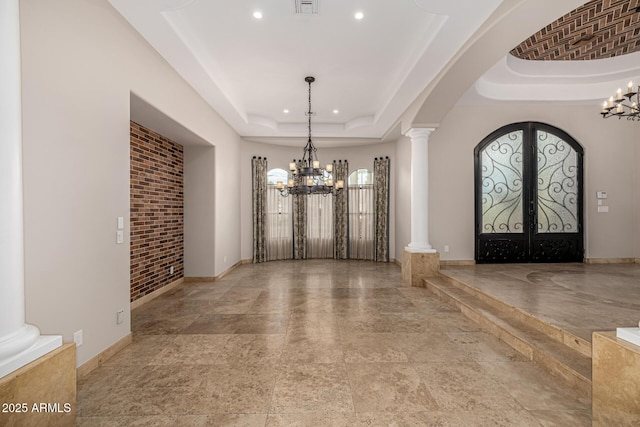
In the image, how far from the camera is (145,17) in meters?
2.97

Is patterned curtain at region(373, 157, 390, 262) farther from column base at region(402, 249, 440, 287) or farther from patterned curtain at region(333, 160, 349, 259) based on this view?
column base at region(402, 249, 440, 287)

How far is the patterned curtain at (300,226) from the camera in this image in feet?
27.6

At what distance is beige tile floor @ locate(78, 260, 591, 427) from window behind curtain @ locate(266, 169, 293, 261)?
13.3 feet

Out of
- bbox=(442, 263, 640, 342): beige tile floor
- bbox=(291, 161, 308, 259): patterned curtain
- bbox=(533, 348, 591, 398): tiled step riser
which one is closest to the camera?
bbox=(533, 348, 591, 398): tiled step riser

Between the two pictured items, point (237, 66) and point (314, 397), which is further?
point (237, 66)

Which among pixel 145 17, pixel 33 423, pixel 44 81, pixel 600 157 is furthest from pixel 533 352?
pixel 600 157

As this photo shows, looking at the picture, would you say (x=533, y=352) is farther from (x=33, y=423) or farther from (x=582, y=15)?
(x=582, y=15)

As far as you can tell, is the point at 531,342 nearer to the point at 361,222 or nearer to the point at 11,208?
the point at 11,208

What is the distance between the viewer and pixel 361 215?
835 cm

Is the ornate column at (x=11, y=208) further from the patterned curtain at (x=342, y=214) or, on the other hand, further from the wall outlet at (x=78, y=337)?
the patterned curtain at (x=342, y=214)

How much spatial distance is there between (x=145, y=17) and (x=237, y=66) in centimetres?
155

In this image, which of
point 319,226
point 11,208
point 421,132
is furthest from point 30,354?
point 319,226

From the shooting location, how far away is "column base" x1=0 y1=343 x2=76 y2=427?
52.4 inches

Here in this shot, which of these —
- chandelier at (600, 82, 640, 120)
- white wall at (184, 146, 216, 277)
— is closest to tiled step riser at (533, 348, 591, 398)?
chandelier at (600, 82, 640, 120)
